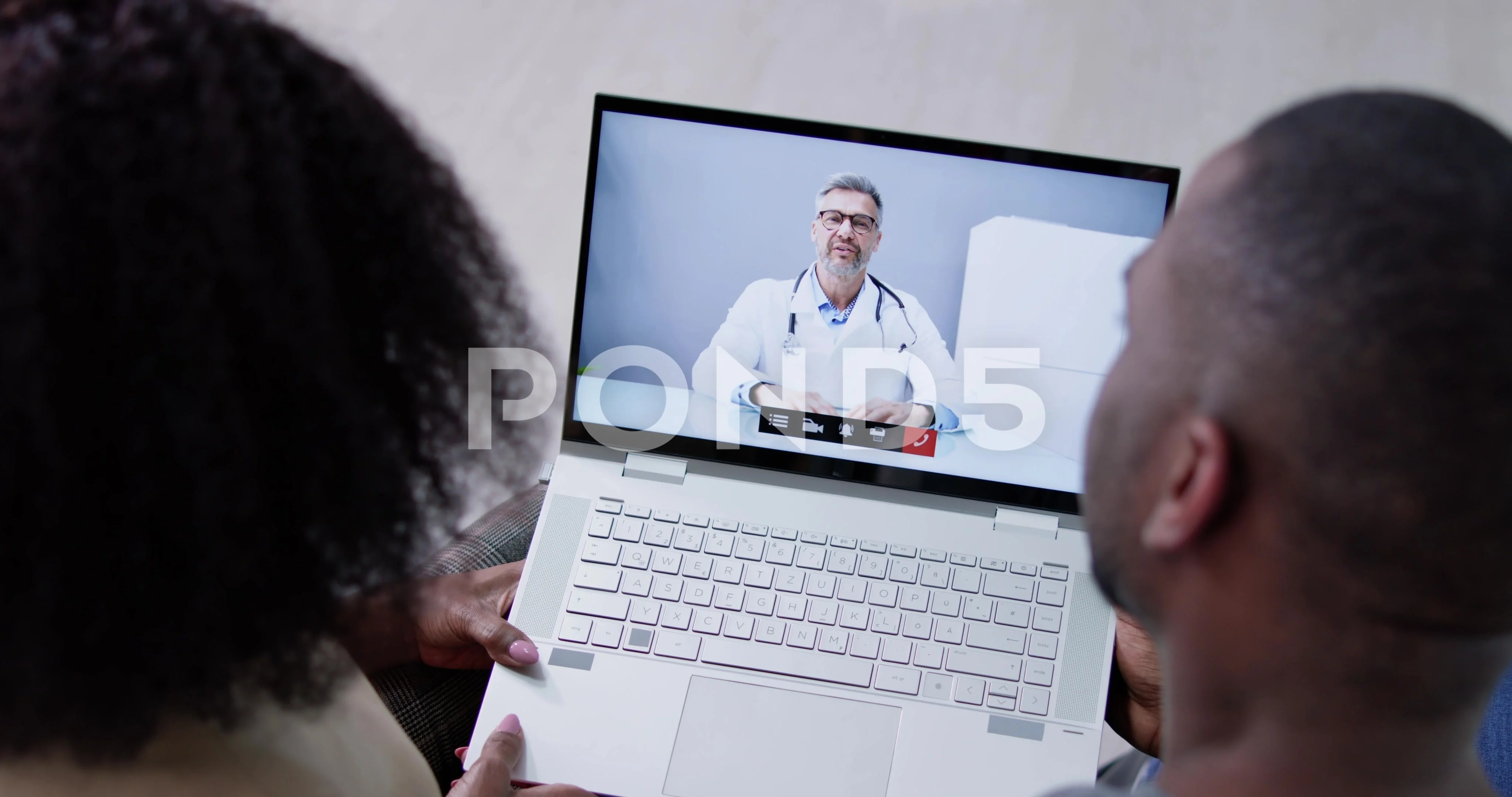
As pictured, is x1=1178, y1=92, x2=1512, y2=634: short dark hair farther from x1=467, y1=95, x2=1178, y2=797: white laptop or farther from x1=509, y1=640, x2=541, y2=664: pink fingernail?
x1=509, y1=640, x2=541, y2=664: pink fingernail

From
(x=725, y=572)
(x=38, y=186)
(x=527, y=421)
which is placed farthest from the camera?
(x=725, y=572)

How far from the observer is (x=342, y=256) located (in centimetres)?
Result: 41

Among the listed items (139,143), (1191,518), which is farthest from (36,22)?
(1191,518)

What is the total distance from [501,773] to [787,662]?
227 millimetres

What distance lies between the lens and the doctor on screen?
81 centimetres

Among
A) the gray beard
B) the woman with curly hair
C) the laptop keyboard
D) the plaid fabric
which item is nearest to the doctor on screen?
the gray beard

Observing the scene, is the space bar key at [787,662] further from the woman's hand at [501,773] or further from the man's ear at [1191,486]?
the man's ear at [1191,486]

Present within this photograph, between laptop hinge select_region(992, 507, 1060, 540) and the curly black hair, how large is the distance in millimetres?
525

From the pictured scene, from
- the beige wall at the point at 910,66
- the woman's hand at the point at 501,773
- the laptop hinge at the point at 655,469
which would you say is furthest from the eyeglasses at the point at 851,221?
the beige wall at the point at 910,66

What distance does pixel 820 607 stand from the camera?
0.76m

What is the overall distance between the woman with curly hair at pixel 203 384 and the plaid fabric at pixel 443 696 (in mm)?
304

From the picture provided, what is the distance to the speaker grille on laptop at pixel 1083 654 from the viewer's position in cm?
72

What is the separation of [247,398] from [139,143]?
0.33 feet

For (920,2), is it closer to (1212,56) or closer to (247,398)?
(1212,56)
